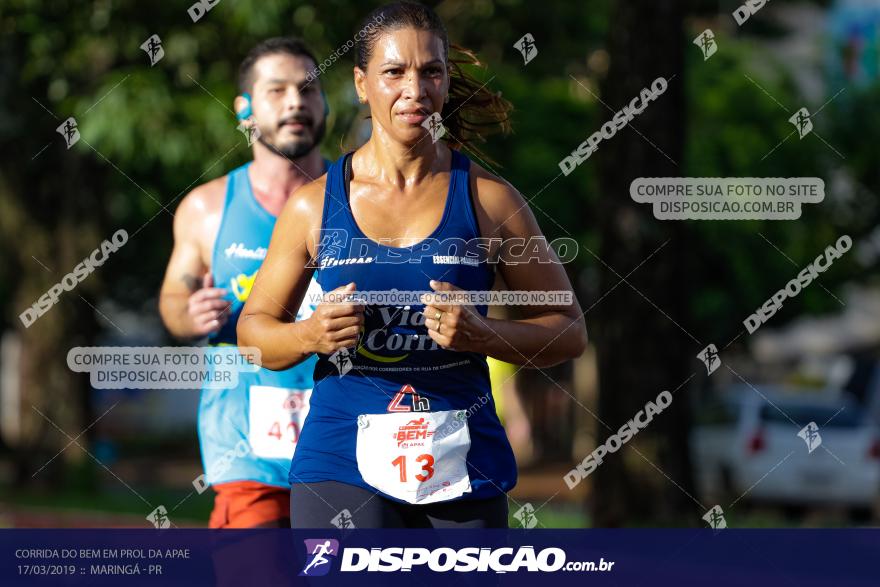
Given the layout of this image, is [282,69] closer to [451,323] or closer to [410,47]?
[410,47]

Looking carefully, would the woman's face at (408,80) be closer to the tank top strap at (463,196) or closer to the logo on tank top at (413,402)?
the tank top strap at (463,196)

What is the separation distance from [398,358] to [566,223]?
18.0 metres

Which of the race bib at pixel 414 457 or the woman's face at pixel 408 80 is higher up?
the woman's face at pixel 408 80

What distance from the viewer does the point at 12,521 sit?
474 inches

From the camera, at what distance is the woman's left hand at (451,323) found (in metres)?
3.51

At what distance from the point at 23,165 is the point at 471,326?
14790mm

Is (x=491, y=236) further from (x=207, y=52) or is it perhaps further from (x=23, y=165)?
(x=23, y=165)

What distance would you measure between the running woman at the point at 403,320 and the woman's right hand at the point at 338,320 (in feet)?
0.03

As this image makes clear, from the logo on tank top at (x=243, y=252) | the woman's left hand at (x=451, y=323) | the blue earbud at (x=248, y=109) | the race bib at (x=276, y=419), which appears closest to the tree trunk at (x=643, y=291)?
the blue earbud at (x=248, y=109)

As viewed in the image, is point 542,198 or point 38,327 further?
point 542,198

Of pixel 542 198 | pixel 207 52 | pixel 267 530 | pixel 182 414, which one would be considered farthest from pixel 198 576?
pixel 182 414

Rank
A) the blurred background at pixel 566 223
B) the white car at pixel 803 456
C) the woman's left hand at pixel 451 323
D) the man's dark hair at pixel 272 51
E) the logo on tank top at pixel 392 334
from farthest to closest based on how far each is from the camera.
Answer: the white car at pixel 803 456
the blurred background at pixel 566 223
the man's dark hair at pixel 272 51
the logo on tank top at pixel 392 334
the woman's left hand at pixel 451 323

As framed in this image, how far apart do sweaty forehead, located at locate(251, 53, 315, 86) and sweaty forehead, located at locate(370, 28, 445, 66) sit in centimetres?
141

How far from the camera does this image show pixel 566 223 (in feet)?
70.7
